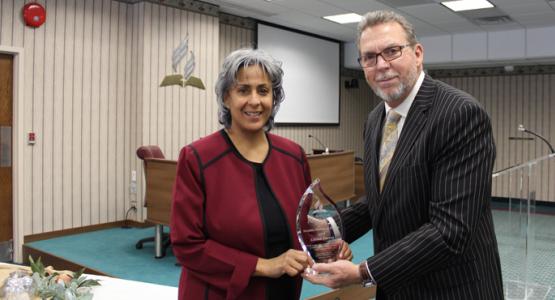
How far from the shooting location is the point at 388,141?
159cm

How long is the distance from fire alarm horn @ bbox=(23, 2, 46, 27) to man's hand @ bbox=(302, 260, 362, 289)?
5022 mm

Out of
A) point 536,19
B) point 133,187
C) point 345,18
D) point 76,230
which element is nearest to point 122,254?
point 76,230

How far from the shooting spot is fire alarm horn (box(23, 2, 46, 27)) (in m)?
5.36

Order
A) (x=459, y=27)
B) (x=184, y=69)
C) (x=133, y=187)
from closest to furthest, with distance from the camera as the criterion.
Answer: (x=133, y=187)
(x=184, y=69)
(x=459, y=27)

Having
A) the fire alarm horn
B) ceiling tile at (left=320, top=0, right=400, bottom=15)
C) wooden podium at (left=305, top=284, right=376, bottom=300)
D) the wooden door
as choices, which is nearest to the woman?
wooden podium at (left=305, top=284, right=376, bottom=300)

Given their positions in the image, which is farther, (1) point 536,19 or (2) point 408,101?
(1) point 536,19

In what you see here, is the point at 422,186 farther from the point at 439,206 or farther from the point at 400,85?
the point at 400,85

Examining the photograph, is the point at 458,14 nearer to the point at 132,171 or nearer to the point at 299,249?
the point at 132,171

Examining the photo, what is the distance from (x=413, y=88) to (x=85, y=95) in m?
5.23

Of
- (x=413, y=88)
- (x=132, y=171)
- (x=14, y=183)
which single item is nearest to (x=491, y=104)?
(x=132, y=171)

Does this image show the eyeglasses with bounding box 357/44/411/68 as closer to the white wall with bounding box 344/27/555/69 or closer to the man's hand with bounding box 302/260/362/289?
the man's hand with bounding box 302/260/362/289

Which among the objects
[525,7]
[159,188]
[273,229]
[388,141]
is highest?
[525,7]

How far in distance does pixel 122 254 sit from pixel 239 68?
414 centimetres

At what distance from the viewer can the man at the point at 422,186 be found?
135 cm
